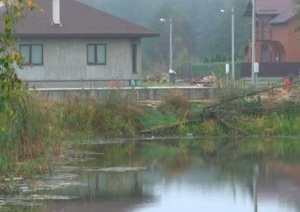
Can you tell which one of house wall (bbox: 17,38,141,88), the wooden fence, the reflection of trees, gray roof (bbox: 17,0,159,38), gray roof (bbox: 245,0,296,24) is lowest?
the reflection of trees

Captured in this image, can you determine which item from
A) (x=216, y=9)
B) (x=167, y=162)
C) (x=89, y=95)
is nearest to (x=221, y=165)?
(x=167, y=162)

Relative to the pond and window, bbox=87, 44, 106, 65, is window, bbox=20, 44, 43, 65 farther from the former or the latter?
the pond

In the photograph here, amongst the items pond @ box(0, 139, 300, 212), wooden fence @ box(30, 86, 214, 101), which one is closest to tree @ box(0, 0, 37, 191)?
pond @ box(0, 139, 300, 212)

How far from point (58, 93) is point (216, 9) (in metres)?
118

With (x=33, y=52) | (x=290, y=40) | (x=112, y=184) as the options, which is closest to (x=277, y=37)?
(x=290, y=40)

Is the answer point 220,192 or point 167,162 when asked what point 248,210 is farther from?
point 167,162

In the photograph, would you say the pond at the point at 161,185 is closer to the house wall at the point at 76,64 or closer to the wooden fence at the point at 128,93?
the wooden fence at the point at 128,93

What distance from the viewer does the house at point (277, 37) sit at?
9244 cm

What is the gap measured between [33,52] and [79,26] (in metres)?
2.91

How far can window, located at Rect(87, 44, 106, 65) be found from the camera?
57.6m

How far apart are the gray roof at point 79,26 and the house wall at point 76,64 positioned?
0.65 meters

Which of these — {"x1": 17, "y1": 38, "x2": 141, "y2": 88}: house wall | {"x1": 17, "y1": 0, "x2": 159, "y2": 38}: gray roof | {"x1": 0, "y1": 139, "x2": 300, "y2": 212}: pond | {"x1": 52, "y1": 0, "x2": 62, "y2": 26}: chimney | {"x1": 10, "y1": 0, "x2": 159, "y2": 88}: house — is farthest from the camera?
{"x1": 17, "y1": 38, "x2": 141, "y2": 88}: house wall

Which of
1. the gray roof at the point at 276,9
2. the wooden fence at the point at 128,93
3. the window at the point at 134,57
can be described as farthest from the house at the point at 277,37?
the wooden fence at the point at 128,93

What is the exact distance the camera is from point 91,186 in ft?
82.3
